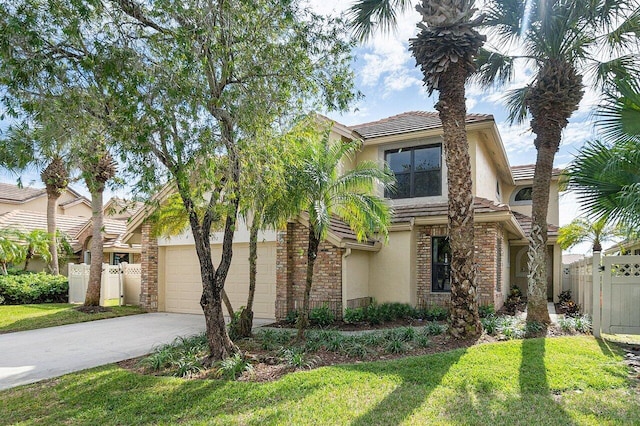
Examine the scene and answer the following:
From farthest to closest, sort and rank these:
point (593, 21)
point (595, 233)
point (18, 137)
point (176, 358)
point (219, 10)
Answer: point (595, 233) < point (593, 21) < point (176, 358) < point (219, 10) < point (18, 137)

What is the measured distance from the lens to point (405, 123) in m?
14.9

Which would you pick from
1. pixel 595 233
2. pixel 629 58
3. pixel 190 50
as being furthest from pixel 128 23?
pixel 595 233

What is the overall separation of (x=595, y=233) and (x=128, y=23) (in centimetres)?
1741

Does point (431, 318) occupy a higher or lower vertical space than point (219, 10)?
lower

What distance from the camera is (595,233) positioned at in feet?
53.3

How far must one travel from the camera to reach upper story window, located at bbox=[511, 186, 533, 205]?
20.2m

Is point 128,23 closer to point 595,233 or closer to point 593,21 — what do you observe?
point 593,21

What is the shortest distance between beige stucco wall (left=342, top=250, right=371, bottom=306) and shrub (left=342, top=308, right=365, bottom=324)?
32 cm

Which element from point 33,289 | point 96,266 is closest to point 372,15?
point 96,266

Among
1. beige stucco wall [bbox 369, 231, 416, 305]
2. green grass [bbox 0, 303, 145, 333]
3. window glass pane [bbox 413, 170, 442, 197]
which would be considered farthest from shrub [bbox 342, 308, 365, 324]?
green grass [bbox 0, 303, 145, 333]

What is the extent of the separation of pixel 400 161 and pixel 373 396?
33.2 feet

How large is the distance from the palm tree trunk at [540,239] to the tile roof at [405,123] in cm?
286

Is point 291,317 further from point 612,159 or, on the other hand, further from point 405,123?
point 612,159

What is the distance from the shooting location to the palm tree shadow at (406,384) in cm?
496
